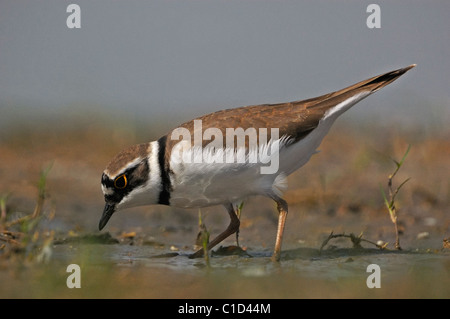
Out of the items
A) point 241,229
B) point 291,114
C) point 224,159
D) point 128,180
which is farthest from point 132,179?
point 241,229

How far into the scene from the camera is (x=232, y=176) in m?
5.91

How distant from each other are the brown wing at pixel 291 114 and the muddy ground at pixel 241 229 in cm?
118

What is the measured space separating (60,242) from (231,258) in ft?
5.72

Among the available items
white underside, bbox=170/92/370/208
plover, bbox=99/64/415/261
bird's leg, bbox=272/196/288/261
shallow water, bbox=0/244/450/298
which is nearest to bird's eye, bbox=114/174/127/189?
plover, bbox=99/64/415/261

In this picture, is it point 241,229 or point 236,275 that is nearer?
point 236,275

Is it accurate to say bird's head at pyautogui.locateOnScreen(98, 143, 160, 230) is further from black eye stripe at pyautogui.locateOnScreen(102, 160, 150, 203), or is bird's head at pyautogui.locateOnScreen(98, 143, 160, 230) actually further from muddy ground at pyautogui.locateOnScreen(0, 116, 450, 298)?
muddy ground at pyautogui.locateOnScreen(0, 116, 450, 298)

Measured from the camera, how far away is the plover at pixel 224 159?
5891mm

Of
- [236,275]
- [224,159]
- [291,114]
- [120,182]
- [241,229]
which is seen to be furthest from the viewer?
[241,229]

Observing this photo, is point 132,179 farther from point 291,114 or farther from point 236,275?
point 291,114

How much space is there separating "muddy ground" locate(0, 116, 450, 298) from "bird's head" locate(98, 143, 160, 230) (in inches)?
20.4

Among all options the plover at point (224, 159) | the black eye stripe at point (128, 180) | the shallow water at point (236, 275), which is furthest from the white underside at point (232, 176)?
the shallow water at point (236, 275)

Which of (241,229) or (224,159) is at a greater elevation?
(224,159)

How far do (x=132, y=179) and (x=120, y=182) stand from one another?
0.11 metres

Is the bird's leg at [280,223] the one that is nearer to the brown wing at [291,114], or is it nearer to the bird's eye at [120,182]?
the brown wing at [291,114]
